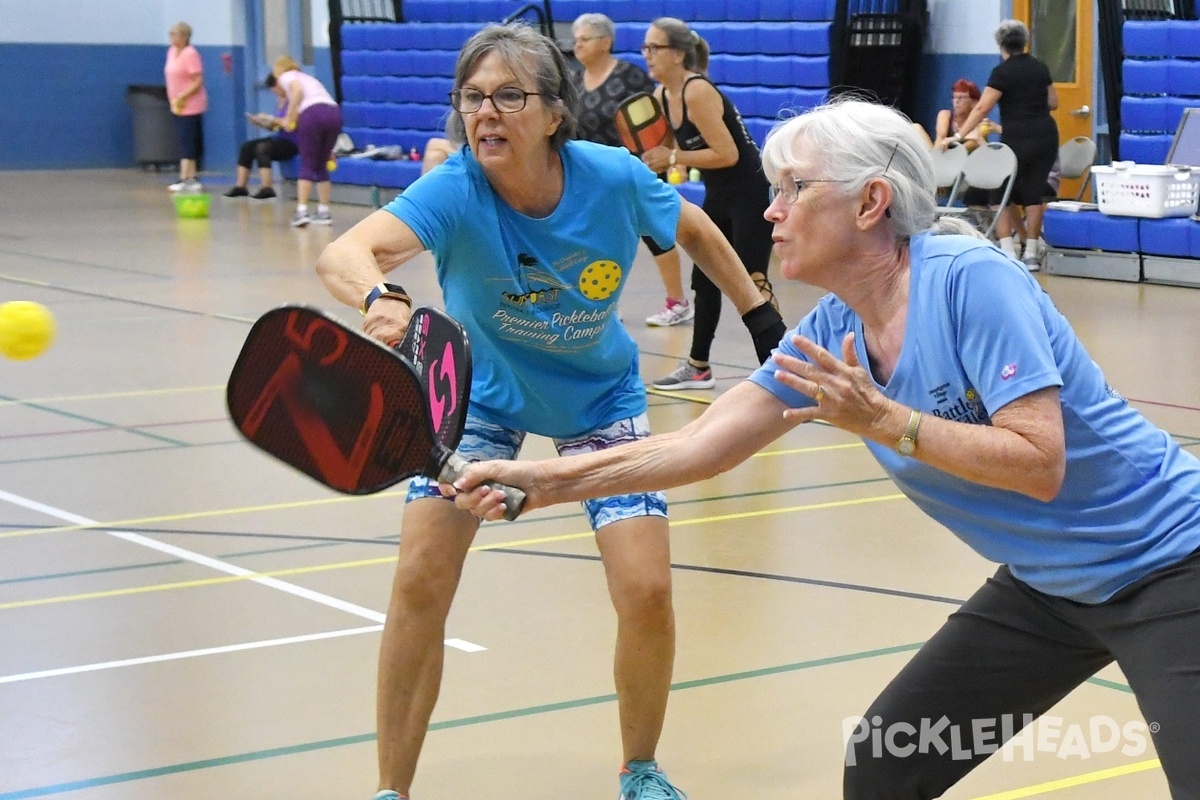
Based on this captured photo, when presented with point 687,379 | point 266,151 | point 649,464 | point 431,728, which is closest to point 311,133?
point 266,151

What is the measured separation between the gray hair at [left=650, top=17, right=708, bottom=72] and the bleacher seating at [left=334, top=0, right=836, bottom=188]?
6.15m

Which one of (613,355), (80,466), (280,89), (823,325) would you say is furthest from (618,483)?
(280,89)

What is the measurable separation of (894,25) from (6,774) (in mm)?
13467

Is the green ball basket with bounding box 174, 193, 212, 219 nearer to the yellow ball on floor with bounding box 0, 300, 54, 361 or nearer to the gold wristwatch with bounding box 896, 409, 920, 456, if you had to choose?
the yellow ball on floor with bounding box 0, 300, 54, 361

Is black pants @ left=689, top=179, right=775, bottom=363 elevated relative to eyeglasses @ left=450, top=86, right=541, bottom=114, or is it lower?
lower

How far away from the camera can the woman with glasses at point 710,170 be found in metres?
8.85

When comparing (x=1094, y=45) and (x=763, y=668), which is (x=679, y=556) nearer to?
(x=763, y=668)

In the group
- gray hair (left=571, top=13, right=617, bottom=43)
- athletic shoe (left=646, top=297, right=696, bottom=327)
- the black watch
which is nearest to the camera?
the black watch

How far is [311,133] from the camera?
58.4 ft

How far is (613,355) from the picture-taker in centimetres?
377

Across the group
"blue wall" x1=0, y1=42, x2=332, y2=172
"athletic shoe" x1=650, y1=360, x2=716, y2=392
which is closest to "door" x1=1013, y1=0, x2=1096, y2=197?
"athletic shoe" x1=650, y1=360, x2=716, y2=392

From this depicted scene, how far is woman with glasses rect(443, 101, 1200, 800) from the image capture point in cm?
254

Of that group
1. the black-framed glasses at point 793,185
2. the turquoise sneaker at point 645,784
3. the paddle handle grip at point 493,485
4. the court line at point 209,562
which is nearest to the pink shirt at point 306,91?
the court line at point 209,562

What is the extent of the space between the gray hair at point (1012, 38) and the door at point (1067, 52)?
1.93 m
